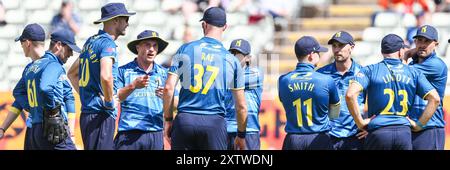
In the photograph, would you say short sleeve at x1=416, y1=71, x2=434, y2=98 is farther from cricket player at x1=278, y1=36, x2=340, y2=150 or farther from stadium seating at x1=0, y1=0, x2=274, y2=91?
stadium seating at x1=0, y1=0, x2=274, y2=91

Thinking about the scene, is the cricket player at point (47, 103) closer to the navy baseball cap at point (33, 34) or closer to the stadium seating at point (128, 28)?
the navy baseball cap at point (33, 34)

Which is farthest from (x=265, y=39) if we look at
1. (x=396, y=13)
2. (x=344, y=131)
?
(x=344, y=131)

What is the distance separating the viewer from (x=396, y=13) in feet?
72.4

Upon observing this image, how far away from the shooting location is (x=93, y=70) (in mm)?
13664

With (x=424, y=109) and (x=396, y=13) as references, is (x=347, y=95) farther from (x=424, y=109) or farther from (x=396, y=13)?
(x=396, y=13)


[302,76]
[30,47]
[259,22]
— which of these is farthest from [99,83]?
[259,22]

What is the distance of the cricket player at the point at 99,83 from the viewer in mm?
13587

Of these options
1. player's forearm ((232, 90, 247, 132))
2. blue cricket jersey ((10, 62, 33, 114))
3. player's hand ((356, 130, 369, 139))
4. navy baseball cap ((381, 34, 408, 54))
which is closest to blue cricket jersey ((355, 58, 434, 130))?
navy baseball cap ((381, 34, 408, 54))

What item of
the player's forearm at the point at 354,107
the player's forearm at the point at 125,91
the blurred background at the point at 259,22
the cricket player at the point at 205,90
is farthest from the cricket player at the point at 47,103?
the blurred background at the point at 259,22

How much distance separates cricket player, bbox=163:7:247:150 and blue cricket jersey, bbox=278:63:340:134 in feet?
4.10

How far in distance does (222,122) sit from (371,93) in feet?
6.08

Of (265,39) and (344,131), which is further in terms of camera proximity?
(265,39)

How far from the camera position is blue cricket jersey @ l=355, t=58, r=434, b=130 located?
13406 mm

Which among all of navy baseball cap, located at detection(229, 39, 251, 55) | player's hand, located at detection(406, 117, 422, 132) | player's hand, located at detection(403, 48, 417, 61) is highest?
navy baseball cap, located at detection(229, 39, 251, 55)
